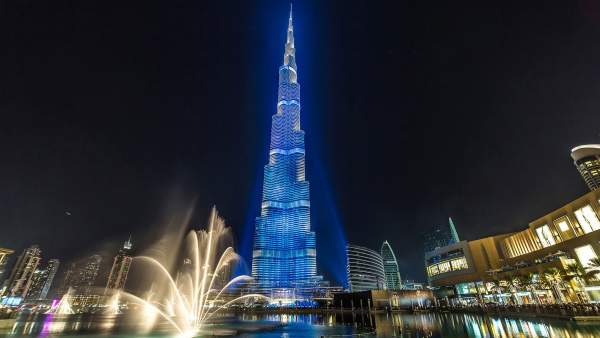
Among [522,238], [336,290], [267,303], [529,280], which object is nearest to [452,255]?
[522,238]

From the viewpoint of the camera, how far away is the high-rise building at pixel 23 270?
14288 cm

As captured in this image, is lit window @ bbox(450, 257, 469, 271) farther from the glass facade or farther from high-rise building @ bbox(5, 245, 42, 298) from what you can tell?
high-rise building @ bbox(5, 245, 42, 298)

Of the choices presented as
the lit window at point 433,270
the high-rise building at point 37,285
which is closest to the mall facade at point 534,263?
the lit window at point 433,270

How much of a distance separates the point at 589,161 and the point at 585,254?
166967mm

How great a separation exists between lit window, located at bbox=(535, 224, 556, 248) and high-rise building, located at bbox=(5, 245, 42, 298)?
224 meters

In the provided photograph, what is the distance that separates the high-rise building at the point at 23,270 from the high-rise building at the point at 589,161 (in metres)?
319

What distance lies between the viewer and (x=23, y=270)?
149 m

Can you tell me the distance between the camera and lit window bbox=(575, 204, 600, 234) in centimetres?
5672

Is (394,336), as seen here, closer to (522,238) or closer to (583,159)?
(522,238)

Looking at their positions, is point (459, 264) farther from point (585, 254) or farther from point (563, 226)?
point (585, 254)

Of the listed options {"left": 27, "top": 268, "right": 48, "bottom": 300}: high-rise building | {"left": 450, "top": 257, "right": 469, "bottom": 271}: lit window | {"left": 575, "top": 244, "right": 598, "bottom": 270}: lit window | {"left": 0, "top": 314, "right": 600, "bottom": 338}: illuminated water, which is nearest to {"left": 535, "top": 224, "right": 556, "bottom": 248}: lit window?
{"left": 575, "top": 244, "right": 598, "bottom": 270}: lit window

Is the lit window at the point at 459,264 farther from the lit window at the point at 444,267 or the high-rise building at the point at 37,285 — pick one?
the high-rise building at the point at 37,285

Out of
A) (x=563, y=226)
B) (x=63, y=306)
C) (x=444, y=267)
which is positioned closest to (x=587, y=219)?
(x=563, y=226)

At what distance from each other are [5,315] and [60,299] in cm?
14423
